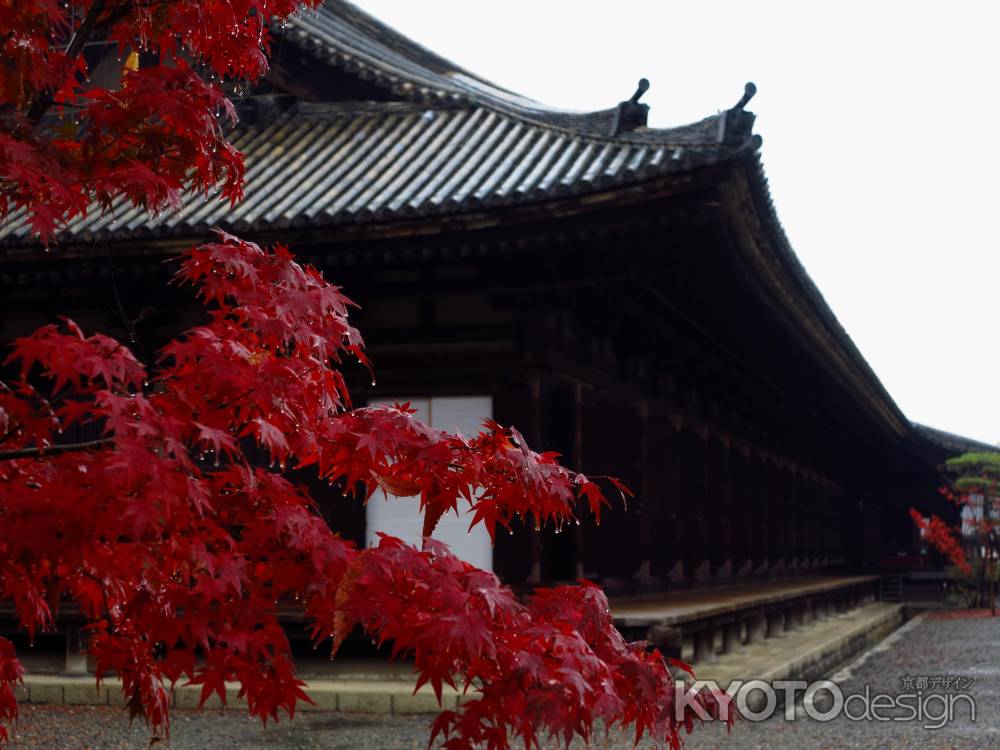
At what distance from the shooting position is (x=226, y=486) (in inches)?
155

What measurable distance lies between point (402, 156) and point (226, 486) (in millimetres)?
7389

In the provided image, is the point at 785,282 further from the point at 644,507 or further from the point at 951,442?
the point at 951,442

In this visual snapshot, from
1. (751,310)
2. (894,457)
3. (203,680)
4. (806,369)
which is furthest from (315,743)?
(894,457)

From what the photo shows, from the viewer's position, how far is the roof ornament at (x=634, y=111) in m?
10.4

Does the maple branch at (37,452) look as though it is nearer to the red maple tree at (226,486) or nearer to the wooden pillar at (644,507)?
the red maple tree at (226,486)

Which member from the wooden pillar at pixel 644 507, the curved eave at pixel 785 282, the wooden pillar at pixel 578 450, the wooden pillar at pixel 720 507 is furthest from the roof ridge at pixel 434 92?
the wooden pillar at pixel 720 507

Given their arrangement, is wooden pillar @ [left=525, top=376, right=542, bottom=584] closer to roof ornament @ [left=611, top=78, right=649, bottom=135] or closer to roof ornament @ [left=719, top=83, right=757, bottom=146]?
roof ornament @ [left=611, top=78, right=649, bottom=135]

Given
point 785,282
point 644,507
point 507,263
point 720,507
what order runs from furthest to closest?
point 720,507, point 644,507, point 785,282, point 507,263

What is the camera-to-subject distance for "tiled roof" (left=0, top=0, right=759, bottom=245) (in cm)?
907

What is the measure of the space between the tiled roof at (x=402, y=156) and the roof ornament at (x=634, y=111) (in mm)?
198

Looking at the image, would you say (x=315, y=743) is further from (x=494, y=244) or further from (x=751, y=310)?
(x=751, y=310)

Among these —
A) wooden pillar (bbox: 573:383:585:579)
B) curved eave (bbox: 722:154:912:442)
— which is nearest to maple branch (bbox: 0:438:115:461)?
curved eave (bbox: 722:154:912:442)

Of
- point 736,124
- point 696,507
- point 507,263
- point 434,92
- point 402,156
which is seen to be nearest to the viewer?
point 736,124

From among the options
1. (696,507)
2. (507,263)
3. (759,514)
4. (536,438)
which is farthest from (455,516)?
(759,514)
